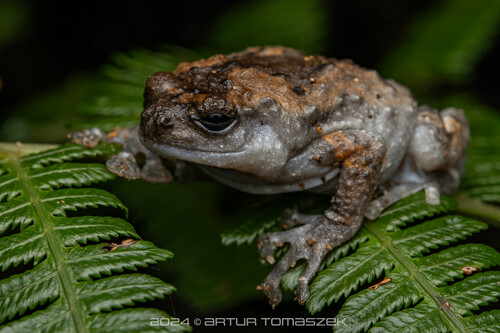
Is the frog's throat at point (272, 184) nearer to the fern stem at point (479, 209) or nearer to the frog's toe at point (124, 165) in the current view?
the frog's toe at point (124, 165)

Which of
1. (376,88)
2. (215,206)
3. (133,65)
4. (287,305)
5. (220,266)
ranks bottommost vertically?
(287,305)

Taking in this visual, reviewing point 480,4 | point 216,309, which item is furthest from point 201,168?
point 480,4

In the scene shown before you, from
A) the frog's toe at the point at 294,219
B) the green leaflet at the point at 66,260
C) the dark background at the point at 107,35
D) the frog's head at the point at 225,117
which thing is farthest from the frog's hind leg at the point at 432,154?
the dark background at the point at 107,35

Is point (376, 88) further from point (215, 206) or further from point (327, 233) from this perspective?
point (215, 206)

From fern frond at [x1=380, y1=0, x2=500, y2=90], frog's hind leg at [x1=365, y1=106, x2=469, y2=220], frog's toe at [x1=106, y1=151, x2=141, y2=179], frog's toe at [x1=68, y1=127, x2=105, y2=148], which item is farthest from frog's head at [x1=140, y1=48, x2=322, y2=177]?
fern frond at [x1=380, y1=0, x2=500, y2=90]

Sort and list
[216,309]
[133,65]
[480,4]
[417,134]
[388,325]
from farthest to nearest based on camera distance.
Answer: [480,4], [133,65], [216,309], [417,134], [388,325]

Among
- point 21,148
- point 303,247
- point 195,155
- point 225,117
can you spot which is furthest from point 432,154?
point 21,148

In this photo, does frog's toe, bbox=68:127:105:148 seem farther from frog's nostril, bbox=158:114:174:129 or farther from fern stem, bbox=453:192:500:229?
fern stem, bbox=453:192:500:229
